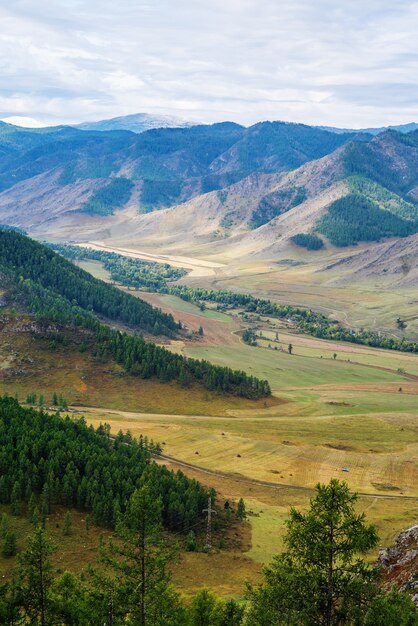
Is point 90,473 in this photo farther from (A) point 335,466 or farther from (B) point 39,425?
(A) point 335,466

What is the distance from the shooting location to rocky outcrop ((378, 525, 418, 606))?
65738mm

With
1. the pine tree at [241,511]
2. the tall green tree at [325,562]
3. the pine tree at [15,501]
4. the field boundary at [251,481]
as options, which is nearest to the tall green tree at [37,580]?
the tall green tree at [325,562]

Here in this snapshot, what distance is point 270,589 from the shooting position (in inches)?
2056

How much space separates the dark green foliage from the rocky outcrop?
3919 centimetres

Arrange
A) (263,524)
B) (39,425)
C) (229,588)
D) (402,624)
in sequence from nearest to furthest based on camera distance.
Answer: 1. (402,624)
2. (229,588)
3. (263,524)
4. (39,425)

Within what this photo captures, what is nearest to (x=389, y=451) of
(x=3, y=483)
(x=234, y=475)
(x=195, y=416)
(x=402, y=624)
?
(x=234, y=475)

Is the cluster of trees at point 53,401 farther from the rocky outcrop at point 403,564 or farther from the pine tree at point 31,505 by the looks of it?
the rocky outcrop at point 403,564

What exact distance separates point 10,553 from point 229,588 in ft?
102

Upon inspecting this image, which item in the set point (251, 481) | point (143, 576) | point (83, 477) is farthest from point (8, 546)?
point (251, 481)

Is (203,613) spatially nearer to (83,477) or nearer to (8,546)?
(8,546)

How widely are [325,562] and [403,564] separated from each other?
3094 cm

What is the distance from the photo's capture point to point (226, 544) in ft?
349

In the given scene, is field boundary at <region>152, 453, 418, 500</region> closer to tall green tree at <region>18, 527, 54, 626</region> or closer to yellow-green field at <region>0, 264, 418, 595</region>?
yellow-green field at <region>0, 264, 418, 595</region>

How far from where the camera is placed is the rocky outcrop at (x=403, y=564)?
2588 inches
